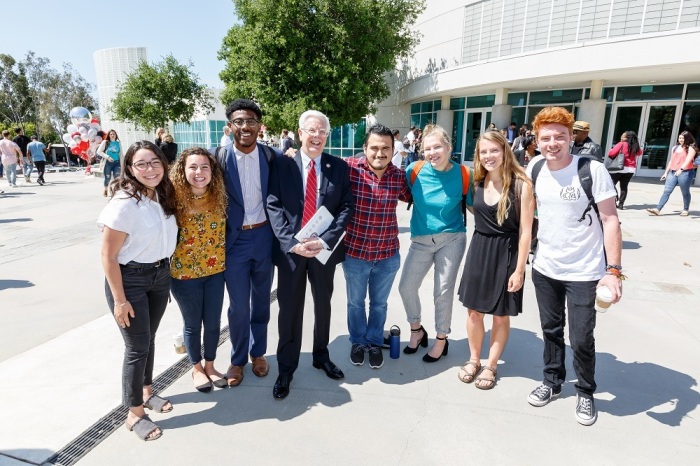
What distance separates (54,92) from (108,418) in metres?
49.1

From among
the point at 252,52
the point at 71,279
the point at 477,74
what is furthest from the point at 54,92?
the point at 71,279

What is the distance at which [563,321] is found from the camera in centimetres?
270

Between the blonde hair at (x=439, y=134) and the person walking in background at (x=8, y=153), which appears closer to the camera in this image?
the blonde hair at (x=439, y=134)

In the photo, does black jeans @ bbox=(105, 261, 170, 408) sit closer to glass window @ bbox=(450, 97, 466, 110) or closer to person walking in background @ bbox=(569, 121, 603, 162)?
person walking in background @ bbox=(569, 121, 603, 162)

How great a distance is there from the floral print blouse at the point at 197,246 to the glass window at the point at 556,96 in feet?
58.5

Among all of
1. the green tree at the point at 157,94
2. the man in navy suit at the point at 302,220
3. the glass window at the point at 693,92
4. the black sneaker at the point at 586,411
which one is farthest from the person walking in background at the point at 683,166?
the green tree at the point at 157,94

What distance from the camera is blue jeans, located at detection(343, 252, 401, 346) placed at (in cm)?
314

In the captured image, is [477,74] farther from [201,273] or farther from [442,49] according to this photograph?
[201,273]

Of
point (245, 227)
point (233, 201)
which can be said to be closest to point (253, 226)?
point (245, 227)

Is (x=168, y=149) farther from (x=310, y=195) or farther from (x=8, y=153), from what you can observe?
(x=8, y=153)

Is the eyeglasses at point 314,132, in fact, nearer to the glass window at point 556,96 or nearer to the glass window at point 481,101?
the glass window at point 556,96

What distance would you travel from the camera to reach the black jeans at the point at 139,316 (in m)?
2.27

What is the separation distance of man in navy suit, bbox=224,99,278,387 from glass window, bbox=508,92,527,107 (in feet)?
58.0

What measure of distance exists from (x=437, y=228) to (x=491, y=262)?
0.47m
